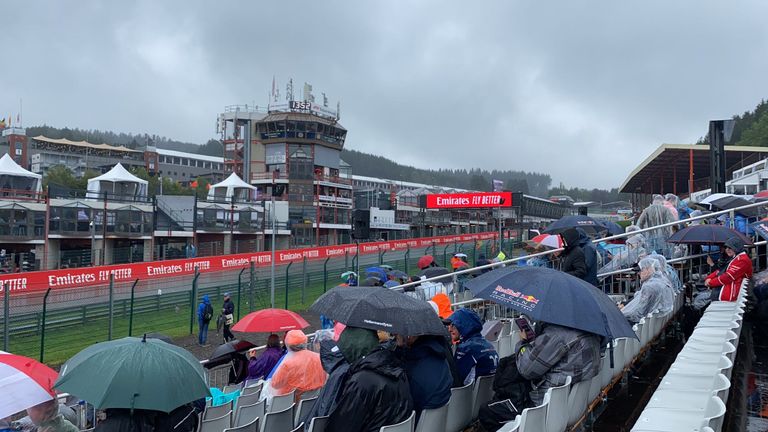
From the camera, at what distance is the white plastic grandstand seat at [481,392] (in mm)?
4715

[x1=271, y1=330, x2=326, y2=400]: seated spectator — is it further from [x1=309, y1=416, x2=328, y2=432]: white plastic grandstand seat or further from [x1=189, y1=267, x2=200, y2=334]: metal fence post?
[x1=189, y1=267, x2=200, y2=334]: metal fence post

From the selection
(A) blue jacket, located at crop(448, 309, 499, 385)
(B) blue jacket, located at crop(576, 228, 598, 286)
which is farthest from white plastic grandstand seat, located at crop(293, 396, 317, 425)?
(B) blue jacket, located at crop(576, 228, 598, 286)

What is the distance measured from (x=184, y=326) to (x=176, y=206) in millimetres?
31057

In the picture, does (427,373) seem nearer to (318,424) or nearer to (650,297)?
(318,424)

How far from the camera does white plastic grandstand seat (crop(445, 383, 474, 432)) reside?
4.36 metres

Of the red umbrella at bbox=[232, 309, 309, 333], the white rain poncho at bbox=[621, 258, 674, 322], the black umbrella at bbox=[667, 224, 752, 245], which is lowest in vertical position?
the red umbrella at bbox=[232, 309, 309, 333]

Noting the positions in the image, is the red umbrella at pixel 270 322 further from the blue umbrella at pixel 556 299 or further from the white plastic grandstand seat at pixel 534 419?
the white plastic grandstand seat at pixel 534 419

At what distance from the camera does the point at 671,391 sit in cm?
392

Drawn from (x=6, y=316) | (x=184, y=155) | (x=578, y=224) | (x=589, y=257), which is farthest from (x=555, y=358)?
(x=184, y=155)

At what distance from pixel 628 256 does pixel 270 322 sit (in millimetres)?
6424

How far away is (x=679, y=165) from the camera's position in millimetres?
39906

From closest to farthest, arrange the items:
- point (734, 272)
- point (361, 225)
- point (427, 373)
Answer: point (427, 373), point (734, 272), point (361, 225)

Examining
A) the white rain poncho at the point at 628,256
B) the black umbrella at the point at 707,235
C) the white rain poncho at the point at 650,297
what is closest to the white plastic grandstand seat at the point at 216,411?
the white rain poncho at the point at 650,297

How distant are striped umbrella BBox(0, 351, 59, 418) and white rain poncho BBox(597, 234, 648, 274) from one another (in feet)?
28.4
